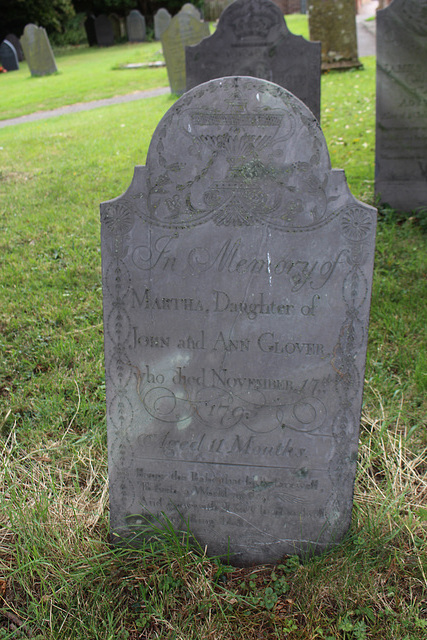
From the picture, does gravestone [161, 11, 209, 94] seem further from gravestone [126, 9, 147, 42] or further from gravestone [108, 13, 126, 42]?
gravestone [108, 13, 126, 42]

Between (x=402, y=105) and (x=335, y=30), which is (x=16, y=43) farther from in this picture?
(x=402, y=105)

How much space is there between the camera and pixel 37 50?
64.0 feet

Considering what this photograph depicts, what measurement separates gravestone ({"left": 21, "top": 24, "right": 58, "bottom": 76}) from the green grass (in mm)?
17828

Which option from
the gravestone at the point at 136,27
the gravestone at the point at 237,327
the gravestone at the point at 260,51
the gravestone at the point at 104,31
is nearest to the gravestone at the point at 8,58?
the gravestone at the point at 104,31

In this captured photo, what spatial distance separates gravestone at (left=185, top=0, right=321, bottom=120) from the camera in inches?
199

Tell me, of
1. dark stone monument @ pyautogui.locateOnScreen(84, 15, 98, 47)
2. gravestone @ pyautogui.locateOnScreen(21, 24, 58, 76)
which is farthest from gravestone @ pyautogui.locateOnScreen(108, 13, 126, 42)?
gravestone @ pyautogui.locateOnScreen(21, 24, 58, 76)

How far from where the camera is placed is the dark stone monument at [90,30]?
101ft

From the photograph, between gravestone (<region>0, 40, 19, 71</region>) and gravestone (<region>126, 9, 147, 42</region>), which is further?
gravestone (<region>126, 9, 147, 42</region>)

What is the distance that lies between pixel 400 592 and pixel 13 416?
2100 millimetres

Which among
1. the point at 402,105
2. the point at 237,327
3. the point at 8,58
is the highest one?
the point at 237,327

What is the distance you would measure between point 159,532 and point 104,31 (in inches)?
1318

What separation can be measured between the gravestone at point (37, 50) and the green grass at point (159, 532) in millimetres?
17828

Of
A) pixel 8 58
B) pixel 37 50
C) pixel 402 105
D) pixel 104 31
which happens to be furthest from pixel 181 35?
pixel 104 31

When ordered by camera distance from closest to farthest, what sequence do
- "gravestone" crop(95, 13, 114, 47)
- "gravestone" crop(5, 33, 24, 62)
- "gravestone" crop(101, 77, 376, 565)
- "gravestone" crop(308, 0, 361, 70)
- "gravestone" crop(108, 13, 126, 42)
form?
"gravestone" crop(101, 77, 376, 565), "gravestone" crop(308, 0, 361, 70), "gravestone" crop(5, 33, 24, 62), "gravestone" crop(95, 13, 114, 47), "gravestone" crop(108, 13, 126, 42)
